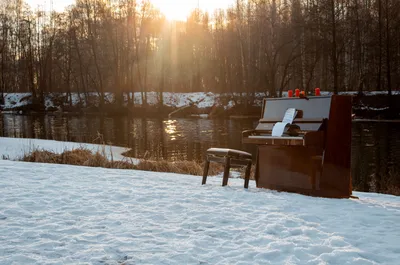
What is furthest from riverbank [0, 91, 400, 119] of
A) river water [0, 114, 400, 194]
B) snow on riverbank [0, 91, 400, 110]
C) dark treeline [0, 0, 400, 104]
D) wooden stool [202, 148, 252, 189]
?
wooden stool [202, 148, 252, 189]

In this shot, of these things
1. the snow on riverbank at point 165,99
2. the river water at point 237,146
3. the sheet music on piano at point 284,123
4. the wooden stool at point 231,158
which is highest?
the snow on riverbank at point 165,99

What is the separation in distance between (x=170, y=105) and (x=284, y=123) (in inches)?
1556

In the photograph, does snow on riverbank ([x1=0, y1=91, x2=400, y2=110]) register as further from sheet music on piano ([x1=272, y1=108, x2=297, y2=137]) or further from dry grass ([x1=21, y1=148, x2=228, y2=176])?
sheet music on piano ([x1=272, y1=108, x2=297, y2=137])

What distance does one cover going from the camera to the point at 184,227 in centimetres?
413

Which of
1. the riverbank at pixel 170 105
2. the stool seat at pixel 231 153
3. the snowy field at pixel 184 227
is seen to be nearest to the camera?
the snowy field at pixel 184 227

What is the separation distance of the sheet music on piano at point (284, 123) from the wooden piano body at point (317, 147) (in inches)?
3.9

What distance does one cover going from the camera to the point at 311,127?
20.0 ft

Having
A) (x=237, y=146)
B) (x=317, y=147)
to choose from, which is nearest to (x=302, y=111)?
(x=317, y=147)

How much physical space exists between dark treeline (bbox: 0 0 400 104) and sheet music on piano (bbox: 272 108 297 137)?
88.2 ft

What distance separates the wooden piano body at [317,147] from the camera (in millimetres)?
6031

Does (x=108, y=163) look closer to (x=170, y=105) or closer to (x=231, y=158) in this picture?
(x=231, y=158)

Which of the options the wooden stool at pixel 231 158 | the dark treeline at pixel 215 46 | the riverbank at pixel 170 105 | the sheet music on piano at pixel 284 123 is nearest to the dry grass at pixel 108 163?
the wooden stool at pixel 231 158

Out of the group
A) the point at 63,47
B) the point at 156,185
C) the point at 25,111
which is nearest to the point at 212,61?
the point at 63,47

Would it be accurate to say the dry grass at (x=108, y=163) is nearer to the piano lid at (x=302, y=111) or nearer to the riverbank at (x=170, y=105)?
the piano lid at (x=302, y=111)
